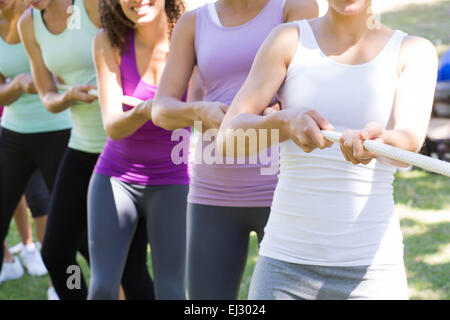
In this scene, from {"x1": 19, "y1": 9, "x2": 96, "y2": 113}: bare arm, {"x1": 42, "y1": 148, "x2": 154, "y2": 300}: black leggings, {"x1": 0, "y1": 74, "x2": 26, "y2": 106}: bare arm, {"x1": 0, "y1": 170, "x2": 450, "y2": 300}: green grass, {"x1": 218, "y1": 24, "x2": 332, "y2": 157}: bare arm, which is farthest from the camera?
{"x1": 0, "y1": 170, "x2": 450, "y2": 300}: green grass

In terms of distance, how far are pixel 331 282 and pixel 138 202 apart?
1.14 metres

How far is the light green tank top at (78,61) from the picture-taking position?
3.12 metres

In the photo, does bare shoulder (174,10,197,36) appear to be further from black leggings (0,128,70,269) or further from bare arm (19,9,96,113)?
black leggings (0,128,70,269)

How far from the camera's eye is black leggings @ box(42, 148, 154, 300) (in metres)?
3.11

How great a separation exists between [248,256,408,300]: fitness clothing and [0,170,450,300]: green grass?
79.8 inches

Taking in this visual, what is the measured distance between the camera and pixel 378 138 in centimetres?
166

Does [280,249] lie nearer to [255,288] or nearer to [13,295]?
[255,288]

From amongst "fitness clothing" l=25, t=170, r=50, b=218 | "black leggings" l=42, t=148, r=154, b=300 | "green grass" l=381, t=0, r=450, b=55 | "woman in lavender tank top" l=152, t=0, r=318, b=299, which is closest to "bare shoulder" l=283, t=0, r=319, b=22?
"woman in lavender tank top" l=152, t=0, r=318, b=299

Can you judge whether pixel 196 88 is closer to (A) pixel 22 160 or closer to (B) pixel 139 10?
(B) pixel 139 10

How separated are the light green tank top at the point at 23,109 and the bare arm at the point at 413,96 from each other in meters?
2.15

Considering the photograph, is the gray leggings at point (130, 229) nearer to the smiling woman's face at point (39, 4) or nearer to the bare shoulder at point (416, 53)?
the smiling woman's face at point (39, 4)

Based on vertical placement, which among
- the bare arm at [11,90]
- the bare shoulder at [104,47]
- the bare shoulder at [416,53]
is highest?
the bare shoulder at [416,53]

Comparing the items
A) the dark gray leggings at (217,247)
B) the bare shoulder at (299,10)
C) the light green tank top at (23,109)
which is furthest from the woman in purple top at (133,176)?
the light green tank top at (23,109)

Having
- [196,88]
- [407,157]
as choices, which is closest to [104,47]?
[196,88]
